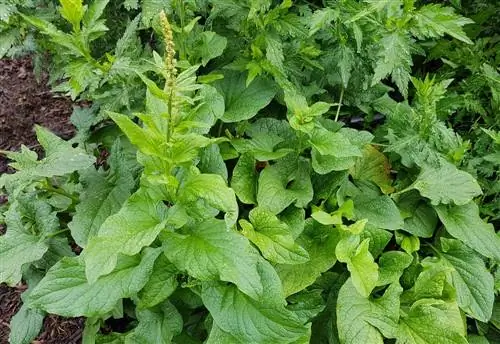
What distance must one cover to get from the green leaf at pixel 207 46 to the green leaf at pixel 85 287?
864mm

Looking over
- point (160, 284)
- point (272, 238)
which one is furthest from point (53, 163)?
point (272, 238)

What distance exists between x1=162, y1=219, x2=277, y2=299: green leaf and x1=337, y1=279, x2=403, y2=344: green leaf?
0.40 meters

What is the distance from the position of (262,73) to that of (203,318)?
108 cm

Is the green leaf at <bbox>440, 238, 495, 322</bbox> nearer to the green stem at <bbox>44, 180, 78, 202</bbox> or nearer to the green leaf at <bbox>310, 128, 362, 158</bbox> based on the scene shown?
the green leaf at <bbox>310, 128, 362, 158</bbox>

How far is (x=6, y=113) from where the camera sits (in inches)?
152

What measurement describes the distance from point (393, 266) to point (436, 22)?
3.12 ft

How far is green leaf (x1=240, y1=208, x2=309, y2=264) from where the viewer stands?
2.01 metres

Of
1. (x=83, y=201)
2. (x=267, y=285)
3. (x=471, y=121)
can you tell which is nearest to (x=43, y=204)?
(x=83, y=201)

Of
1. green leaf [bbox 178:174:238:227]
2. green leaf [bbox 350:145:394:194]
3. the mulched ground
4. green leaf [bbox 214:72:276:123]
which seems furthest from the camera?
the mulched ground

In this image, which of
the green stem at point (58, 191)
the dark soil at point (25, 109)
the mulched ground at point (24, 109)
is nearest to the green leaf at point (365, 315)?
the green stem at point (58, 191)

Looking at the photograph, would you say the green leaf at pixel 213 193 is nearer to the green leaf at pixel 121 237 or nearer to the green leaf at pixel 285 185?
the green leaf at pixel 121 237

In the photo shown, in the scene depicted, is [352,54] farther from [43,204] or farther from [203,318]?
[43,204]

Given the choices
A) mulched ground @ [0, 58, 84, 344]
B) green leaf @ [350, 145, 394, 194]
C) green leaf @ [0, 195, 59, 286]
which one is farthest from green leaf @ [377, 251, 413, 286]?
mulched ground @ [0, 58, 84, 344]

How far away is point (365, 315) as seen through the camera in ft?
6.86
